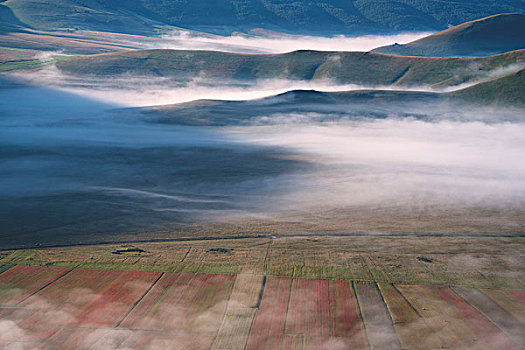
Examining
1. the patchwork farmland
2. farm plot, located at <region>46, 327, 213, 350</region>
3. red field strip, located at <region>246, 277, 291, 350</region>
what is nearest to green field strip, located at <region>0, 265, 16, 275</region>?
the patchwork farmland

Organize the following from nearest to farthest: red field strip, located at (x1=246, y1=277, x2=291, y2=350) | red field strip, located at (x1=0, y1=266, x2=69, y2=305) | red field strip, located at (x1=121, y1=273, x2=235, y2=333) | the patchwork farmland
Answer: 1. red field strip, located at (x1=246, y1=277, x2=291, y2=350)
2. the patchwork farmland
3. red field strip, located at (x1=121, y1=273, x2=235, y2=333)
4. red field strip, located at (x1=0, y1=266, x2=69, y2=305)

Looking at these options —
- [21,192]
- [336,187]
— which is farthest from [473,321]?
[21,192]

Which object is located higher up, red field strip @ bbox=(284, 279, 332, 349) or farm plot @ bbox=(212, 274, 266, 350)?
red field strip @ bbox=(284, 279, 332, 349)

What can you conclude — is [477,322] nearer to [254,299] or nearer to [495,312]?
[495,312]

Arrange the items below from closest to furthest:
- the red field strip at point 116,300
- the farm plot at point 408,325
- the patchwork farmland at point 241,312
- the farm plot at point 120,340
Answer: the farm plot at point 120,340
the farm plot at point 408,325
the patchwork farmland at point 241,312
the red field strip at point 116,300

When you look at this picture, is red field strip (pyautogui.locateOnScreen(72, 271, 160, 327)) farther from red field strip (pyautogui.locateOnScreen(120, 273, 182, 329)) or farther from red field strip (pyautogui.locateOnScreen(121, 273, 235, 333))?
red field strip (pyautogui.locateOnScreen(121, 273, 235, 333))

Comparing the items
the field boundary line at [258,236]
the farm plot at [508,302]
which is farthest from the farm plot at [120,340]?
the farm plot at [508,302]

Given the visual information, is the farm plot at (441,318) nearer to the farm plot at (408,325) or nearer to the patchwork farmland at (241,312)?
the patchwork farmland at (241,312)
